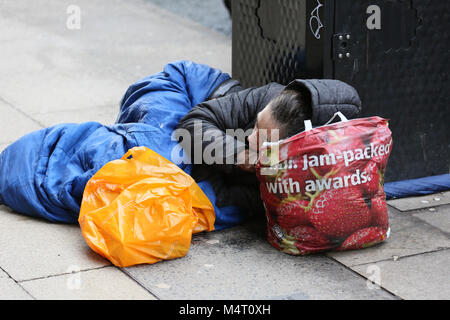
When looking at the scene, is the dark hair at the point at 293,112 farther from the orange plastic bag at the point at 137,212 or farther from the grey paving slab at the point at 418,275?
the grey paving slab at the point at 418,275

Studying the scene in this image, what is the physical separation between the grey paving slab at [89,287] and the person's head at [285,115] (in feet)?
2.85

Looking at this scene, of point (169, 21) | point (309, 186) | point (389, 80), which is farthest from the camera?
point (169, 21)

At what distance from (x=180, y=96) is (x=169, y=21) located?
4.00 meters

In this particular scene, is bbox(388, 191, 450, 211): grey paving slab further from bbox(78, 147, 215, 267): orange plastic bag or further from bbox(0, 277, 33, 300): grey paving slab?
bbox(0, 277, 33, 300): grey paving slab

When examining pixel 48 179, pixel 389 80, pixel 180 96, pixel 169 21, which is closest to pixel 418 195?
pixel 389 80

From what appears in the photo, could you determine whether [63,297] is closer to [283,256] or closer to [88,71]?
[283,256]

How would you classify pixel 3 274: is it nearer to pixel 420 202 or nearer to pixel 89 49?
pixel 420 202

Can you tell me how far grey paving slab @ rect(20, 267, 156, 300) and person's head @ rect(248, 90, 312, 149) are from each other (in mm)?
870

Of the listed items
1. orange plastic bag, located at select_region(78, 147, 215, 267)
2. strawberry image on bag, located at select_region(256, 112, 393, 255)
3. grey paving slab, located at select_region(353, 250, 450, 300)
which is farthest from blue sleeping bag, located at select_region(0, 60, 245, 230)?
grey paving slab, located at select_region(353, 250, 450, 300)

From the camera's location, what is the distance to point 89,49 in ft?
23.5

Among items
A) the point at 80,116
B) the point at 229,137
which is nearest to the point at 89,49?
the point at 80,116

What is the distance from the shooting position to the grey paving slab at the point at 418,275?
3396 mm

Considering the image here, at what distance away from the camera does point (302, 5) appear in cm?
Answer: 416
